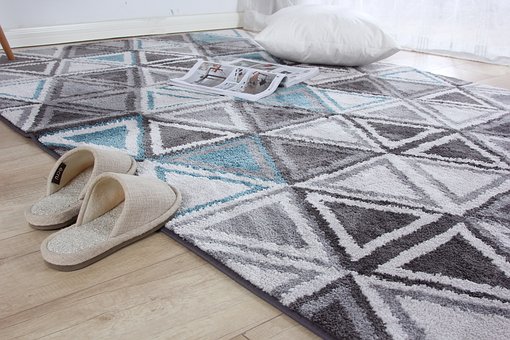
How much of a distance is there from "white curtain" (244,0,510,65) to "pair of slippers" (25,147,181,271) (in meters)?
1.35

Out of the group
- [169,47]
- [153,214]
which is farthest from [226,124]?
[169,47]

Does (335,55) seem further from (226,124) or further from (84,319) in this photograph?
(84,319)

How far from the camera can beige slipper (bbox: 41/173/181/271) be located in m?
0.76

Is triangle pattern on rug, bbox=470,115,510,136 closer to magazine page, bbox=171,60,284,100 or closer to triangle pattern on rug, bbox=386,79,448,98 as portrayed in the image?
triangle pattern on rug, bbox=386,79,448,98

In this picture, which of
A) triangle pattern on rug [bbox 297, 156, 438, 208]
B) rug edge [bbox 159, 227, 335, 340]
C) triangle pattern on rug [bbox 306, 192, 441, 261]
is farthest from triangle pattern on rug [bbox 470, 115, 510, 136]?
rug edge [bbox 159, 227, 335, 340]

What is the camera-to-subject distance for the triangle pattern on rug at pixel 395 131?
4.02 ft

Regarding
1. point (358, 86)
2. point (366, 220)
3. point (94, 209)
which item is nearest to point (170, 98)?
point (358, 86)

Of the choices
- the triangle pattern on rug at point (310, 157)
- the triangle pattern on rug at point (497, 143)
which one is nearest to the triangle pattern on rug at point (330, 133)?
the triangle pattern on rug at point (310, 157)

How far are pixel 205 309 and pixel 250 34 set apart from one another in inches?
88.1

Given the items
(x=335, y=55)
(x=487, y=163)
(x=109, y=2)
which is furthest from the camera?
(x=109, y=2)

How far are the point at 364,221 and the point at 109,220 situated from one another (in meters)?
0.43

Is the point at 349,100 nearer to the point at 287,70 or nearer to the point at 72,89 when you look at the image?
the point at 287,70

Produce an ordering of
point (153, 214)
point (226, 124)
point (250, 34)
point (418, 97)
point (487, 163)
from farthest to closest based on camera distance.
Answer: point (250, 34) < point (418, 97) < point (226, 124) < point (487, 163) < point (153, 214)

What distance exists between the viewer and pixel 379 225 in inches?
33.6
